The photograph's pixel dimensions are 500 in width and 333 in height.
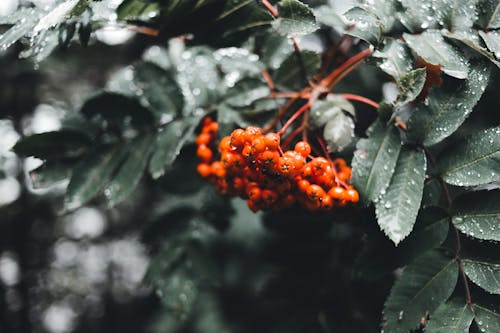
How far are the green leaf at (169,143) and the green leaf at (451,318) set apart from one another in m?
0.67

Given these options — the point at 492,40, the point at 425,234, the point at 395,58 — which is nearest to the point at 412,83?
the point at 395,58

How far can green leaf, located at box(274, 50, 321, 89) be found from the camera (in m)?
1.19

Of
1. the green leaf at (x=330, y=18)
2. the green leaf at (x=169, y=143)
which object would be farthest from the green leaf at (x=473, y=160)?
the green leaf at (x=169, y=143)

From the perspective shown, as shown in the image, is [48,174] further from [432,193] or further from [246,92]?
[432,193]

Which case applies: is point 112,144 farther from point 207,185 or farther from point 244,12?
point 244,12

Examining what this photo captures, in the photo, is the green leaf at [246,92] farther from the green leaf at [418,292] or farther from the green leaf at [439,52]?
the green leaf at [418,292]

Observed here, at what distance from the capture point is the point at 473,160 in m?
0.96

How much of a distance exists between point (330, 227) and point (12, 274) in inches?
77.0

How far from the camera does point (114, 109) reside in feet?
4.48

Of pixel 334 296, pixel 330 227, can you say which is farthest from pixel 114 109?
pixel 334 296

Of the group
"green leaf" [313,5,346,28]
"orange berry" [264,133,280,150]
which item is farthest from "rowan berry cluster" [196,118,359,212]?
"green leaf" [313,5,346,28]

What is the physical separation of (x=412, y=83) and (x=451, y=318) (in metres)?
0.46

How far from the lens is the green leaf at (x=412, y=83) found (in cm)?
93

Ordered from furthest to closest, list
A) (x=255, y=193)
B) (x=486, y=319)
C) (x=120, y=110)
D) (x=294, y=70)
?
1. (x=120, y=110)
2. (x=294, y=70)
3. (x=255, y=193)
4. (x=486, y=319)
